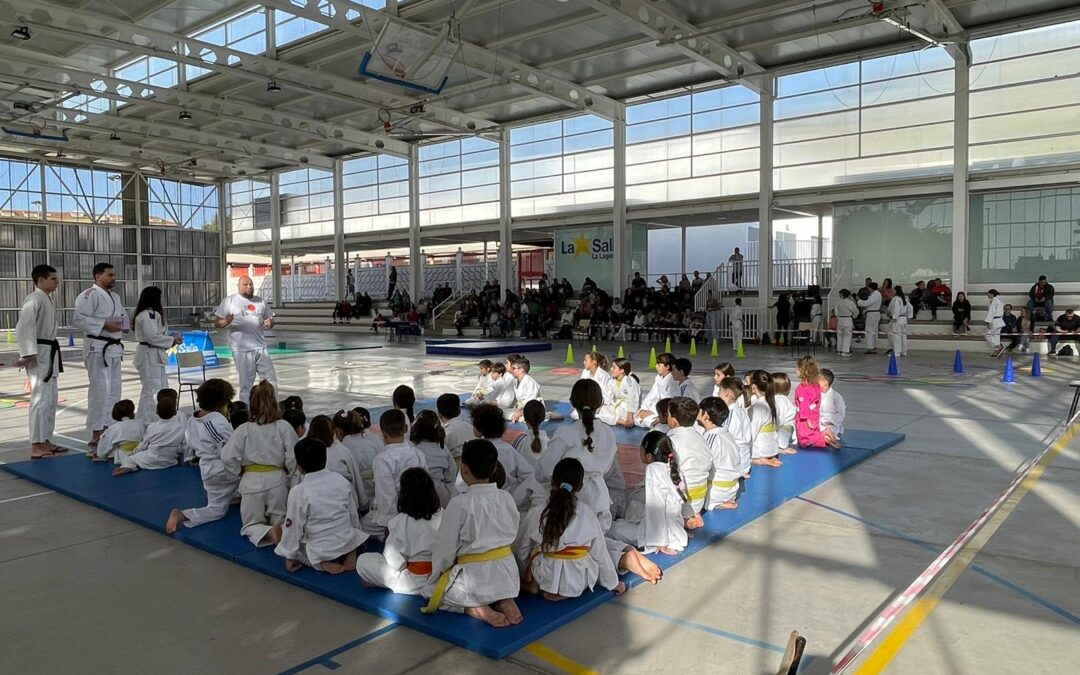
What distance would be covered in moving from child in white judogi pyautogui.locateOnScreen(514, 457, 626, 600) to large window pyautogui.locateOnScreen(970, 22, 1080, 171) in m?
19.5

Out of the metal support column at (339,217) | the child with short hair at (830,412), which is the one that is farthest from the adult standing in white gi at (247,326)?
the metal support column at (339,217)

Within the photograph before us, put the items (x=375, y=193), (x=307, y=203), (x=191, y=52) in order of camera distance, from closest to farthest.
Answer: (x=191, y=52) < (x=375, y=193) < (x=307, y=203)

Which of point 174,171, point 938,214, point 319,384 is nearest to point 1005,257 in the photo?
point 938,214

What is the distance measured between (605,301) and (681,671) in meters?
22.1

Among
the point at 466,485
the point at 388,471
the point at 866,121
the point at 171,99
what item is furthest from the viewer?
the point at 171,99

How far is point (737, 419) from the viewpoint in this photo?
6227 mm

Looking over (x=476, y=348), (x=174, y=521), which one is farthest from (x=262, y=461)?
(x=476, y=348)

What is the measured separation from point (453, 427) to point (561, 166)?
882 inches

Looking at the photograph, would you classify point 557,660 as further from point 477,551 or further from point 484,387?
point 484,387

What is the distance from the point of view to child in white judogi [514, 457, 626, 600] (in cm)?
379

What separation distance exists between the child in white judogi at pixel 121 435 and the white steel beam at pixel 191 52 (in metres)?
14.0

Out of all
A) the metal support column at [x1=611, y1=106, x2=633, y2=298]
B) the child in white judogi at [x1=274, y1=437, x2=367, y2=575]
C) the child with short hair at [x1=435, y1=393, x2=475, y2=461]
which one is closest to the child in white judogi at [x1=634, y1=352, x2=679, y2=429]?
the child with short hair at [x1=435, y1=393, x2=475, y2=461]

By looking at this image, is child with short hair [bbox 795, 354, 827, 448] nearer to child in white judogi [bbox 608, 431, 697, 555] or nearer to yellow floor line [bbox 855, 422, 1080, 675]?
yellow floor line [bbox 855, 422, 1080, 675]

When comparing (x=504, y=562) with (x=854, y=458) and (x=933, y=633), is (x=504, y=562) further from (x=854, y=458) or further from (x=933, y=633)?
(x=854, y=458)
